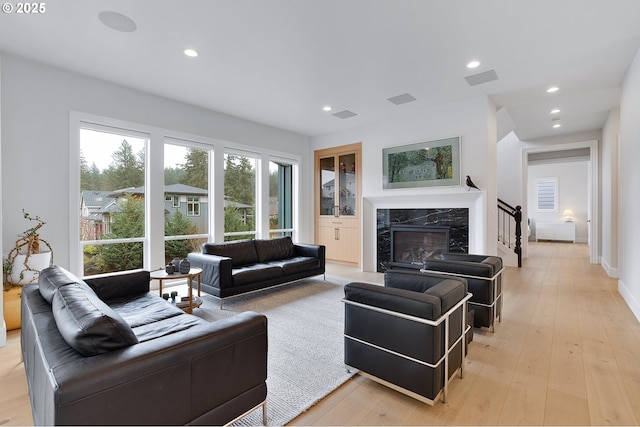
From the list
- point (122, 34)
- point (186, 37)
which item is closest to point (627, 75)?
point (186, 37)

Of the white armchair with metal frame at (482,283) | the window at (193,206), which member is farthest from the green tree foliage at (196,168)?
the white armchair with metal frame at (482,283)

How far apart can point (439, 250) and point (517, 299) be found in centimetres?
143

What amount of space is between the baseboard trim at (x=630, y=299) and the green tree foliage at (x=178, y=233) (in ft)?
19.4

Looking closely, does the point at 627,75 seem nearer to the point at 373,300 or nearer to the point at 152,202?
the point at 373,300

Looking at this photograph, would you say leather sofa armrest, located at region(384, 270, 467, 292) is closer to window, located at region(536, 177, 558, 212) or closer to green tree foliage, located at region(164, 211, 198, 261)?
green tree foliage, located at region(164, 211, 198, 261)

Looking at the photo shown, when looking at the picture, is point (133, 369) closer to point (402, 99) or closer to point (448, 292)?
point (448, 292)

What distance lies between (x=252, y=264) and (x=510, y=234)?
20.1ft

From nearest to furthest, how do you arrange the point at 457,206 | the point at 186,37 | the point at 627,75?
the point at 186,37, the point at 627,75, the point at 457,206

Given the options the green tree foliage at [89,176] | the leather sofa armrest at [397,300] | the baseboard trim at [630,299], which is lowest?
the baseboard trim at [630,299]

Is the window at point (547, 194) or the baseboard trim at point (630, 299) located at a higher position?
the window at point (547, 194)

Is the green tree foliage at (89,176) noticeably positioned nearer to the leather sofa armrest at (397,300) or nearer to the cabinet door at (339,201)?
the leather sofa armrest at (397,300)

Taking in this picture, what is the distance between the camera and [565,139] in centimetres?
682

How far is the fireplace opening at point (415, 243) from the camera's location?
5.17m

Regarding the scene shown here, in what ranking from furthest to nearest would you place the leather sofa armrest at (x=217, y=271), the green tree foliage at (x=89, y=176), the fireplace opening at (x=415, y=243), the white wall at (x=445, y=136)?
the fireplace opening at (x=415, y=243) < the white wall at (x=445, y=136) < the green tree foliage at (x=89, y=176) < the leather sofa armrest at (x=217, y=271)
